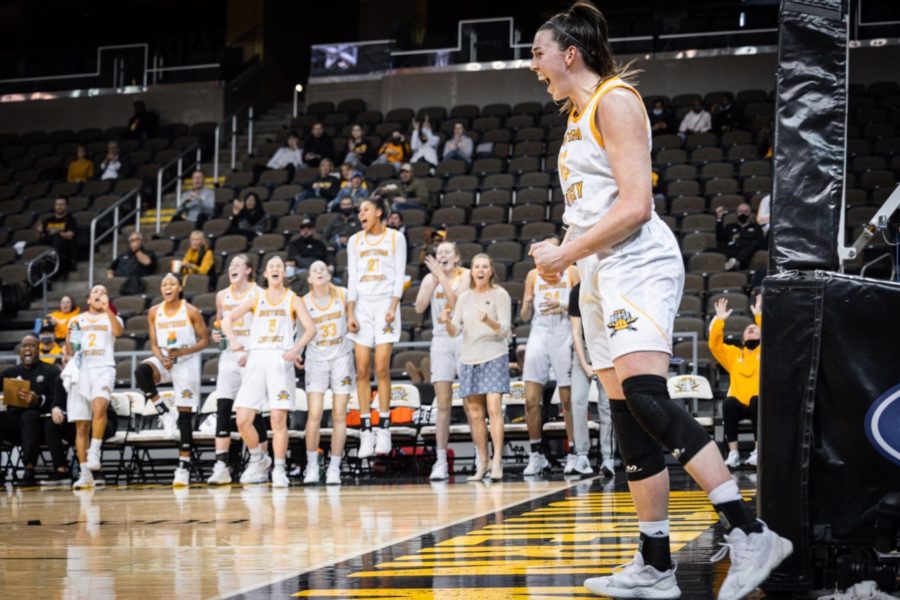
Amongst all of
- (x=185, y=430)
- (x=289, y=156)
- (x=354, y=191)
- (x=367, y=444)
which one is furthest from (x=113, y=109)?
(x=367, y=444)

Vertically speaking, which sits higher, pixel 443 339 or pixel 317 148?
pixel 317 148

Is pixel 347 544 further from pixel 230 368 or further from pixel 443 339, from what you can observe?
pixel 230 368

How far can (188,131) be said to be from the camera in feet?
73.6

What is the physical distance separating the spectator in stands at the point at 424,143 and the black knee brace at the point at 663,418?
15730 millimetres

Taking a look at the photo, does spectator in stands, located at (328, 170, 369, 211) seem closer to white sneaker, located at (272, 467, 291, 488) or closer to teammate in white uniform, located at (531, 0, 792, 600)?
white sneaker, located at (272, 467, 291, 488)

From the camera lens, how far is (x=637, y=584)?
333 centimetres

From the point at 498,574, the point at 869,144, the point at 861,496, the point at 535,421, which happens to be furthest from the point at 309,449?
the point at 869,144

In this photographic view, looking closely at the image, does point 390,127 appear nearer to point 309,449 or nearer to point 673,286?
point 309,449

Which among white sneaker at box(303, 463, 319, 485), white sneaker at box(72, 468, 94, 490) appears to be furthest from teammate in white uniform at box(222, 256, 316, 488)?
white sneaker at box(72, 468, 94, 490)

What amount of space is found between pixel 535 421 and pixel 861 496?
673cm

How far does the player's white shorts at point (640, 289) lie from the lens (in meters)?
3.35

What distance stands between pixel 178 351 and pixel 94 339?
1.05 meters

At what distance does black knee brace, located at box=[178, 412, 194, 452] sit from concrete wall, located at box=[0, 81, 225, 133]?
44.4ft

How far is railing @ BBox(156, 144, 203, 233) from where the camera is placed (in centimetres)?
1929
